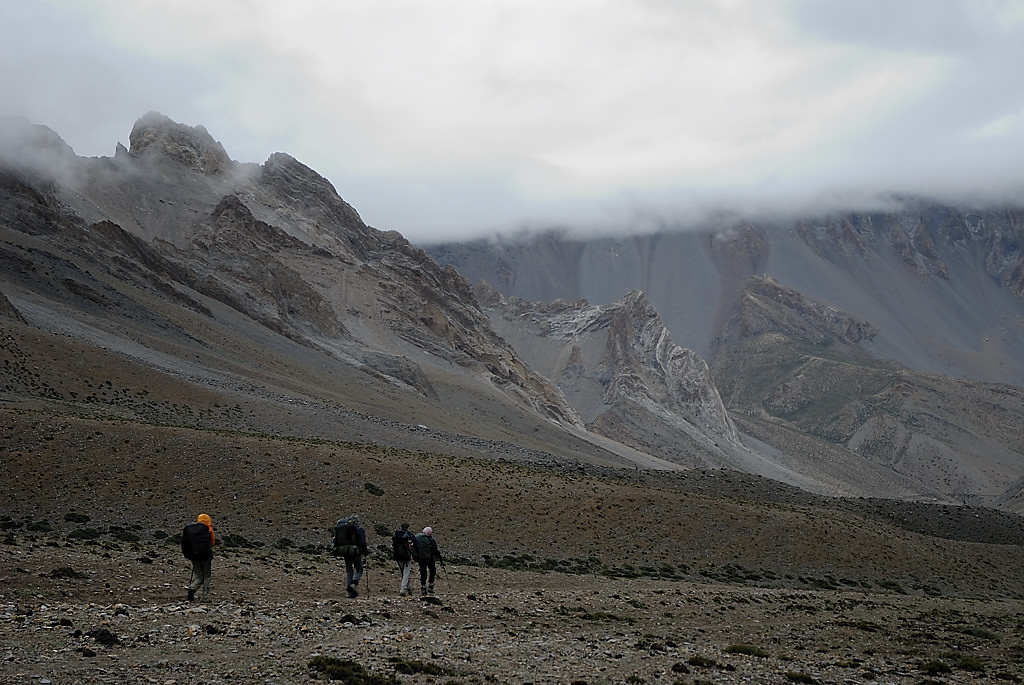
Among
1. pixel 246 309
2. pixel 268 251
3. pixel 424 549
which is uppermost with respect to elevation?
pixel 268 251

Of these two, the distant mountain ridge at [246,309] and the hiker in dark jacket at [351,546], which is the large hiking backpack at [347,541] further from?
the distant mountain ridge at [246,309]

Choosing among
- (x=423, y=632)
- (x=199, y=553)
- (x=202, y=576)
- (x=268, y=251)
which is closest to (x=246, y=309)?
(x=268, y=251)

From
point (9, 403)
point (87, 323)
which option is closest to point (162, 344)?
point (87, 323)

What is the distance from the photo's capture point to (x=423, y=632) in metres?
19.2

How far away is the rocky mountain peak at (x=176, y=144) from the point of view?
548 feet

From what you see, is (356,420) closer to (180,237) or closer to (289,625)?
(289,625)

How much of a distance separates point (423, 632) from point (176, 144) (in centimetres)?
16674

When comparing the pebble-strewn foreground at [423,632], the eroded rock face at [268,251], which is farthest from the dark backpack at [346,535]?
the eroded rock face at [268,251]

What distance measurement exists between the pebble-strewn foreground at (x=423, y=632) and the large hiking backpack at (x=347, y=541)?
1172 mm

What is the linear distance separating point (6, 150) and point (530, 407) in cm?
8266

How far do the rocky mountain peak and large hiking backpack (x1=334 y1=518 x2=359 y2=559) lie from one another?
518 ft

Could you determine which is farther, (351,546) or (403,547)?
(403,547)

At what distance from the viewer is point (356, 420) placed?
7169cm

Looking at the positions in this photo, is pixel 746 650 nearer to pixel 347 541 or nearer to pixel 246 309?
pixel 347 541
